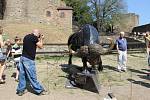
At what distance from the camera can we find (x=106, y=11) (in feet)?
257

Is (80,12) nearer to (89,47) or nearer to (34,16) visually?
(34,16)

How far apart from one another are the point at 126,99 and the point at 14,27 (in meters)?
31.7

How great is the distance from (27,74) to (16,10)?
35211 mm

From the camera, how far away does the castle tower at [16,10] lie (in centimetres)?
4656

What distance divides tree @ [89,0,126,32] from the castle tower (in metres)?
32.3

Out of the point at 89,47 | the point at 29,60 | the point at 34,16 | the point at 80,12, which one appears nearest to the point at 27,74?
the point at 29,60

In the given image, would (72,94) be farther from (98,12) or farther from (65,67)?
(98,12)

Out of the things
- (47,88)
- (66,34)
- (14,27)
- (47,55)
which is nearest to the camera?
(47,88)

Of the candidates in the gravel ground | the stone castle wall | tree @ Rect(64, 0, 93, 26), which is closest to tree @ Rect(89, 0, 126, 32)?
tree @ Rect(64, 0, 93, 26)

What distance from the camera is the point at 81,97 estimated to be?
12359mm

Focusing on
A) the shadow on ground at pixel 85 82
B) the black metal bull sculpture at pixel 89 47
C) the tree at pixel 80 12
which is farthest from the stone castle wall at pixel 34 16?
the shadow on ground at pixel 85 82

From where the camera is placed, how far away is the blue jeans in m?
12.3

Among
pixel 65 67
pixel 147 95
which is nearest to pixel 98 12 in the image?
pixel 65 67

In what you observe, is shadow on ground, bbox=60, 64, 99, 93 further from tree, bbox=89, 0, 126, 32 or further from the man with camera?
tree, bbox=89, 0, 126, 32
